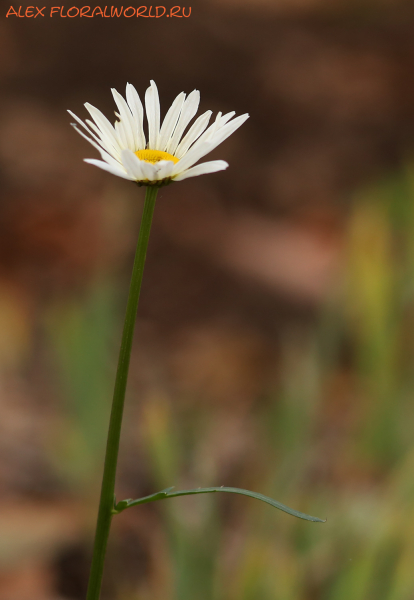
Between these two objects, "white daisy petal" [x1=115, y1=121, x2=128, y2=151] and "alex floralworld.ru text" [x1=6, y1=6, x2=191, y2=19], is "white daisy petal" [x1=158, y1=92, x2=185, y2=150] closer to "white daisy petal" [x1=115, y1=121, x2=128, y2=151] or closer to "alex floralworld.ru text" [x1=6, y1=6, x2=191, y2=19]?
"white daisy petal" [x1=115, y1=121, x2=128, y2=151]

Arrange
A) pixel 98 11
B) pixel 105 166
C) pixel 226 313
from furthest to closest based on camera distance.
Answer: pixel 98 11 → pixel 226 313 → pixel 105 166

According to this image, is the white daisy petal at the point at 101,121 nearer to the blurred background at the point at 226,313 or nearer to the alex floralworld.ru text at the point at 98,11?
the blurred background at the point at 226,313

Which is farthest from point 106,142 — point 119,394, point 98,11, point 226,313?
point 98,11

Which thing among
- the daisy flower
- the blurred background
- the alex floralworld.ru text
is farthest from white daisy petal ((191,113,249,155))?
the alex floralworld.ru text

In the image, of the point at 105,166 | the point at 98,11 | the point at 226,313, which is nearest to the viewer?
the point at 105,166

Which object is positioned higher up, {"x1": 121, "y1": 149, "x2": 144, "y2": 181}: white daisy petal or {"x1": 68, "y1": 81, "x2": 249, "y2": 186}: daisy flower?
{"x1": 68, "y1": 81, "x2": 249, "y2": 186}: daisy flower

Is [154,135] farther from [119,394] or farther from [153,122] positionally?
[119,394]

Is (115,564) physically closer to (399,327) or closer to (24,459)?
(24,459)
